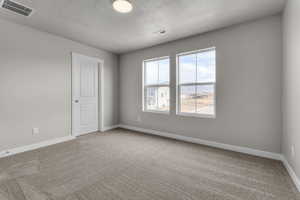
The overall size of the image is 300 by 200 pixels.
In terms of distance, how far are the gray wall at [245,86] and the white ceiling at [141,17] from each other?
0.82 ft

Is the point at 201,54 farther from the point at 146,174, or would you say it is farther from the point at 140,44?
the point at 146,174

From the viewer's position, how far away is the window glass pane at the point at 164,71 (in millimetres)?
3854

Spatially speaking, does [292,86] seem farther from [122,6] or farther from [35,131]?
[35,131]

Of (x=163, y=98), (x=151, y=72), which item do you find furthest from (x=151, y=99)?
(x=151, y=72)

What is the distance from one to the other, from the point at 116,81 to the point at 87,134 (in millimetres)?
1930

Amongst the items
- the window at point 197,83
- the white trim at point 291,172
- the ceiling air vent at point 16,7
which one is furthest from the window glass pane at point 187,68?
the ceiling air vent at point 16,7

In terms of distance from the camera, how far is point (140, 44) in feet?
12.8

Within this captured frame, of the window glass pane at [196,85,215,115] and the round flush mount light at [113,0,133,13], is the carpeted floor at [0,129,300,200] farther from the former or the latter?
the round flush mount light at [113,0,133,13]

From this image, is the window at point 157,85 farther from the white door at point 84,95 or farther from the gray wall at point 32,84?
the gray wall at point 32,84

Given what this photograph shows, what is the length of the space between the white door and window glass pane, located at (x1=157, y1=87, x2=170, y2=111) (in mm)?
1960

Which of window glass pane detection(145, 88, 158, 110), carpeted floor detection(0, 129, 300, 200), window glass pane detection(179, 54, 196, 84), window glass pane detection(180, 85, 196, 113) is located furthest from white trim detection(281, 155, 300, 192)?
window glass pane detection(145, 88, 158, 110)

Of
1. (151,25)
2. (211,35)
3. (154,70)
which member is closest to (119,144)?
(154,70)

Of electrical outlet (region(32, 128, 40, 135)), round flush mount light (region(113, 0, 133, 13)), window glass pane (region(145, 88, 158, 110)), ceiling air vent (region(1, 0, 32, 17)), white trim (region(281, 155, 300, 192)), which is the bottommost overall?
white trim (region(281, 155, 300, 192))

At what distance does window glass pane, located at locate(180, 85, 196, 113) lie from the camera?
3422 mm
